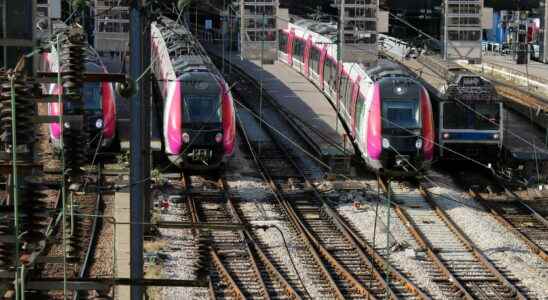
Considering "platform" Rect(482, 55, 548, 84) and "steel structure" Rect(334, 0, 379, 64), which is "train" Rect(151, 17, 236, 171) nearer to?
"steel structure" Rect(334, 0, 379, 64)

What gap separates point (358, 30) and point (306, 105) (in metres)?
7.65

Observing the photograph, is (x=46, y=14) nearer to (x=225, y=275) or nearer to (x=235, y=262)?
(x=235, y=262)

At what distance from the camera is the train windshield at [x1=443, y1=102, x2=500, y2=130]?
2717cm

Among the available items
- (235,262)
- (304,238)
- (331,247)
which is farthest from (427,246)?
(235,262)

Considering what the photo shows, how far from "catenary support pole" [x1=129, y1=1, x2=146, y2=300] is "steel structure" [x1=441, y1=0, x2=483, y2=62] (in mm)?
18949

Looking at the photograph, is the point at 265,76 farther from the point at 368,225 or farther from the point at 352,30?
the point at 368,225

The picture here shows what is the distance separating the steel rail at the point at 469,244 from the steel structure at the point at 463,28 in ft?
16.9

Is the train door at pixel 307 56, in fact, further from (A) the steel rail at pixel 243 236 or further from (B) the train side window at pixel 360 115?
(A) the steel rail at pixel 243 236

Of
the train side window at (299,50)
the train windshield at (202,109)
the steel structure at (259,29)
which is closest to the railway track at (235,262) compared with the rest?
the train windshield at (202,109)

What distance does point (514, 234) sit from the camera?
72.2 feet

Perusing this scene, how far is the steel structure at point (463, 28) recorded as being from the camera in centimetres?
2944

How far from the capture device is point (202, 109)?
2558 centimetres

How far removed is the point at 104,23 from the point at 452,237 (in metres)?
11.4

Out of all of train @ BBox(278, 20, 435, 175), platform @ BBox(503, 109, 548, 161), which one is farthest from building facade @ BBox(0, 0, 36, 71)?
platform @ BBox(503, 109, 548, 161)
